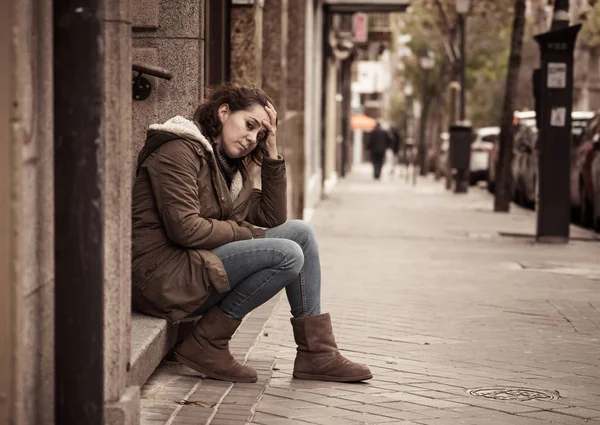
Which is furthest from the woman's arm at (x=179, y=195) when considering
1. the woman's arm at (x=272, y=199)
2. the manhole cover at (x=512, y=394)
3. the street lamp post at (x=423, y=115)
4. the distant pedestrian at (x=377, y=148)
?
the street lamp post at (x=423, y=115)

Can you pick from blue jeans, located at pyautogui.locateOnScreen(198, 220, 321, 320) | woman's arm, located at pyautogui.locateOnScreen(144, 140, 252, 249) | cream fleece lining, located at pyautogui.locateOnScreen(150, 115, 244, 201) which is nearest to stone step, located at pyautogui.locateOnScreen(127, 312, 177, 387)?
blue jeans, located at pyautogui.locateOnScreen(198, 220, 321, 320)

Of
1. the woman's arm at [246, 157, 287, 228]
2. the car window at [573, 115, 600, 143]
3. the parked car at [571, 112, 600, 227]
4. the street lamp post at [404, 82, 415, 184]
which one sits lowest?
the street lamp post at [404, 82, 415, 184]

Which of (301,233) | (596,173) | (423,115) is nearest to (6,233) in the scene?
(301,233)

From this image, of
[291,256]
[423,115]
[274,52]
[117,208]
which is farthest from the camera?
[423,115]

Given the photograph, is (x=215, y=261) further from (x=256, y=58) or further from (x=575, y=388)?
(x=256, y=58)

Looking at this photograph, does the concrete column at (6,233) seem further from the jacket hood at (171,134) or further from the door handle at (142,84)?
the door handle at (142,84)

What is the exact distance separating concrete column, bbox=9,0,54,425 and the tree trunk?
Answer: 55.6ft

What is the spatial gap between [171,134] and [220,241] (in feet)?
1.69

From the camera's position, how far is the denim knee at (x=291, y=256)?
19.6 ft

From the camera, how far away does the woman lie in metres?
5.80

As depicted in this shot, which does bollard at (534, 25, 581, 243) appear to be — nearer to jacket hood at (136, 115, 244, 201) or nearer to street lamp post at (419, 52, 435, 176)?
jacket hood at (136, 115, 244, 201)

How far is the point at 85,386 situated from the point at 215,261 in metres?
1.61

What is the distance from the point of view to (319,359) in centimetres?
Result: 618

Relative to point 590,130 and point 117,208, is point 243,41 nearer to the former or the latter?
point 117,208
